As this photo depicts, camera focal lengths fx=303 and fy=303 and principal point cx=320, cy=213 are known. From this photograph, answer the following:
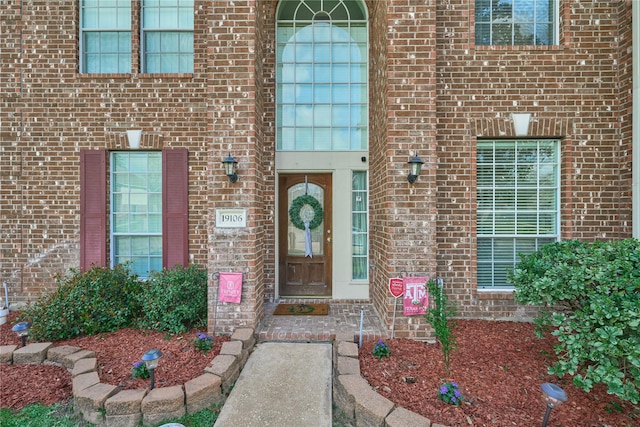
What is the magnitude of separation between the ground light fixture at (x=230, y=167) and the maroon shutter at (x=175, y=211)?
57.3 inches

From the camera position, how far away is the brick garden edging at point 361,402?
2369 mm

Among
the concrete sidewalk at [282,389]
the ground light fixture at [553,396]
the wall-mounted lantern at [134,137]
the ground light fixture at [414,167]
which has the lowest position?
the concrete sidewalk at [282,389]

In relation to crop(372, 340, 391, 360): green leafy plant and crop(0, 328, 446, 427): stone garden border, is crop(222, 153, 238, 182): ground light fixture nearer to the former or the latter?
crop(0, 328, 446, 427): stone garden border

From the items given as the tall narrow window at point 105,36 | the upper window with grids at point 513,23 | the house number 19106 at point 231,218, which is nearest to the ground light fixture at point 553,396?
the house number 19106 at point 231,218

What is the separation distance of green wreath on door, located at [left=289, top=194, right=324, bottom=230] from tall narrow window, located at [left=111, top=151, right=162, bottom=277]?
223 cm

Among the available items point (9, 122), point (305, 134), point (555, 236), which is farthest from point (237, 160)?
point (555, 236)

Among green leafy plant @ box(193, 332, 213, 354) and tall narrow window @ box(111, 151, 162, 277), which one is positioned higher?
tall narrow window @ box(111, 151, 162, 277)

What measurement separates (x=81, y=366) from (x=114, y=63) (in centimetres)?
463

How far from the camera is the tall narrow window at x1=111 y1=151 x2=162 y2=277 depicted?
A: 5.05 meters

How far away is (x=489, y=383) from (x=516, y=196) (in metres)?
2.75

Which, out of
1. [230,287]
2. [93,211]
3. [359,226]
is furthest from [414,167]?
[93,211]

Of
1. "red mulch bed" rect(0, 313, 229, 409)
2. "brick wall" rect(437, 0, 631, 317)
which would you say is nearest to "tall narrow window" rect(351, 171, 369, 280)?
"brick wall" rect(437, 0, 631, 317)

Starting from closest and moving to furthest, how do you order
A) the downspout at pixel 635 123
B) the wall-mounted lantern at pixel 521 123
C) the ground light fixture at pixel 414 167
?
the ground light fixture at pixel 414 167, the downspout at pixel 635 123, the wall-mounted lantern at pixel 521 123

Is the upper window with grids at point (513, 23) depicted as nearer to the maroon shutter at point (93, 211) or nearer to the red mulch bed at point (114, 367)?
the red mulch bed at point (114, 367)
